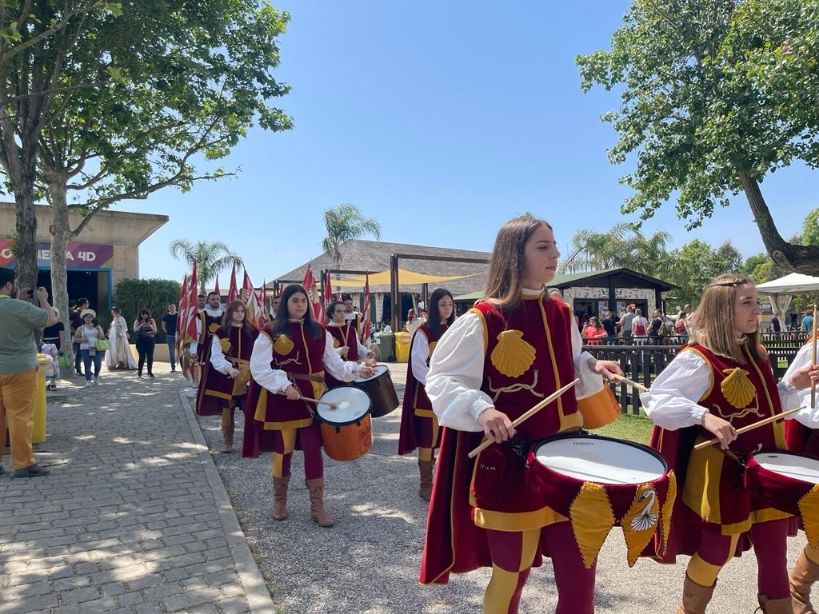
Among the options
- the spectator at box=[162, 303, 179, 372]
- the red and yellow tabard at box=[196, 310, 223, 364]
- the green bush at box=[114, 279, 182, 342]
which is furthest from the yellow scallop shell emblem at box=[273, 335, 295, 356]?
the green bush at box=[114, 279, 182, 342]

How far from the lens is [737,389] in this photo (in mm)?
2561

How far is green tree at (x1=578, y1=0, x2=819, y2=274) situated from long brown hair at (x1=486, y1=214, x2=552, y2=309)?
29.5 feet

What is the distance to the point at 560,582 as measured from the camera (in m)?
2.07

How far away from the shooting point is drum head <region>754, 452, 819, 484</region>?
2.24 meters

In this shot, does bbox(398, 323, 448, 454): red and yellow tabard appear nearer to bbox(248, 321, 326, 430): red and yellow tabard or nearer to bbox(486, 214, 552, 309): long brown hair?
bbox(248, 321, 326, 430): red and yellow tabard

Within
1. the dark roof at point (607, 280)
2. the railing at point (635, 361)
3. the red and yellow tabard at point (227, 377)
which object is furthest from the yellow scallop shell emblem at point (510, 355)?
the dark roof at point (607, 280)

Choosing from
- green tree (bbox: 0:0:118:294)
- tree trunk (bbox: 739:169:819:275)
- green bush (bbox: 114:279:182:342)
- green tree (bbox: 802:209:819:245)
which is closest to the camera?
green tree (bbox: 0:0:118:294)

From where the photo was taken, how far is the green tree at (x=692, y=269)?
4012 centimetres

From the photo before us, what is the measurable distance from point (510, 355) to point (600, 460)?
48 centimetres

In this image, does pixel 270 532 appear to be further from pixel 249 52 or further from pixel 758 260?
pixel 758 260

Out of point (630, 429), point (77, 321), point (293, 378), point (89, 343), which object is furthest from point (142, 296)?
point (293, 378)

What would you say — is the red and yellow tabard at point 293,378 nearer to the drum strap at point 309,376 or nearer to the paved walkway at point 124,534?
the drum strap at point 309,376

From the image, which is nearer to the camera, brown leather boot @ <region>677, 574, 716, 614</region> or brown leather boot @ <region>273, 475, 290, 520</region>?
brown leather boot @ <region>677, 574, 716, 614</region>

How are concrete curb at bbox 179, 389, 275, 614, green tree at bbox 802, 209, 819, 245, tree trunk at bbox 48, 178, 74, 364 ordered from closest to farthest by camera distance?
1. concrete curb at bbox 179, 389, 275, 614
2. tree trunk at bbox 48, 178, 74, 364
3. green tree at bbox 802, 209, 819, 245
